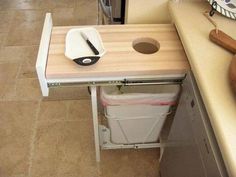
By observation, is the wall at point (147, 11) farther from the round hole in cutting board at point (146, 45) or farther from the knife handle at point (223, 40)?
the knife handle at point (223, 40)

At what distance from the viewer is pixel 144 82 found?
0.91 metres

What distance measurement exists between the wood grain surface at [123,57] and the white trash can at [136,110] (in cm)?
15

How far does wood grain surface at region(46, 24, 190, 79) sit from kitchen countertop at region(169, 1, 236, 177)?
6cm

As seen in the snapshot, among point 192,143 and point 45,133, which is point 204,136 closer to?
point 192,143

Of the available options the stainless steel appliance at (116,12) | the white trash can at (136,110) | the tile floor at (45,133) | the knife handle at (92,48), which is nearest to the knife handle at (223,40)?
the white trash can at (136,110)

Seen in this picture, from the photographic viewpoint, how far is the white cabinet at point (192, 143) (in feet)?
2.08

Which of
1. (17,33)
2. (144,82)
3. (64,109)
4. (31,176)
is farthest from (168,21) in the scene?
(17,33)

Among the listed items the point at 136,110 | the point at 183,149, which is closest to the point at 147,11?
the point at 136,110

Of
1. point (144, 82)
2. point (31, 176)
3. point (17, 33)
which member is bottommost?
point (31, 176)

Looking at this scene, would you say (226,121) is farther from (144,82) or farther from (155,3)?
(155,3)

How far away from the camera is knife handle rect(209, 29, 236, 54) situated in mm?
792

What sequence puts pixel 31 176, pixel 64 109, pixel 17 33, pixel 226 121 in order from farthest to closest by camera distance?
pixel 17 33
pixel 64 109
pixel 31 176
pixel 226 121

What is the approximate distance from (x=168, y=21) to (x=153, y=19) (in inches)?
2.8

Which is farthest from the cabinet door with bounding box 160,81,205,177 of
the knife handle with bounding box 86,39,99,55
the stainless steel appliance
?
the stainless steel appliance
